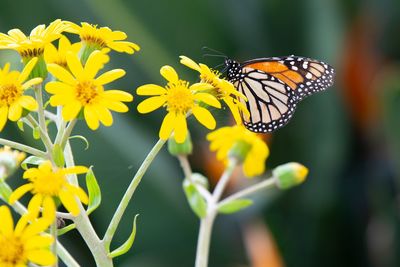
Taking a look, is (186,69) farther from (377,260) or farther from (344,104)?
(377,260)

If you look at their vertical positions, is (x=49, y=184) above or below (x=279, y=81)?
below

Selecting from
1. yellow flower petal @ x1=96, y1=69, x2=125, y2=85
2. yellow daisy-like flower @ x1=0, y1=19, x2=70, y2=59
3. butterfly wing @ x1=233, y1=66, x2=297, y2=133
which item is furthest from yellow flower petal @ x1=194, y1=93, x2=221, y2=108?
butterfly wing @ x1=233, y1=66, x2=297, y2=133

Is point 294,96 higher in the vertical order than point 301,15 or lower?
lower

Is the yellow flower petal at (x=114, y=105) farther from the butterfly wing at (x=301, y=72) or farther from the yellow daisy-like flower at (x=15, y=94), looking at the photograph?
the butterfly wing at (x=301, y=72)

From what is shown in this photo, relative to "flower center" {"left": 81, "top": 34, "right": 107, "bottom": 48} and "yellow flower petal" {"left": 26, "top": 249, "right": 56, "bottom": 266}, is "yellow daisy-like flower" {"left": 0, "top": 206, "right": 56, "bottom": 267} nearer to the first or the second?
"yellow flower petal" {"left": 26, "top": 249, "right": 56, "bottom": 266}

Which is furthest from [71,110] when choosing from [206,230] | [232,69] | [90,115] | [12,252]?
[232,69]

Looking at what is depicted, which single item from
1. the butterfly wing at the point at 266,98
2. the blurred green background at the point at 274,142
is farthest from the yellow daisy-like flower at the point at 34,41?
the blurred green background at the point at 274,142

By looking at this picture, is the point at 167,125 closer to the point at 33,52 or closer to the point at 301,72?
the point at 33,52

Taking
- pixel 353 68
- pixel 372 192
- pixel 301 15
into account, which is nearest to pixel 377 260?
pixel 372 192
